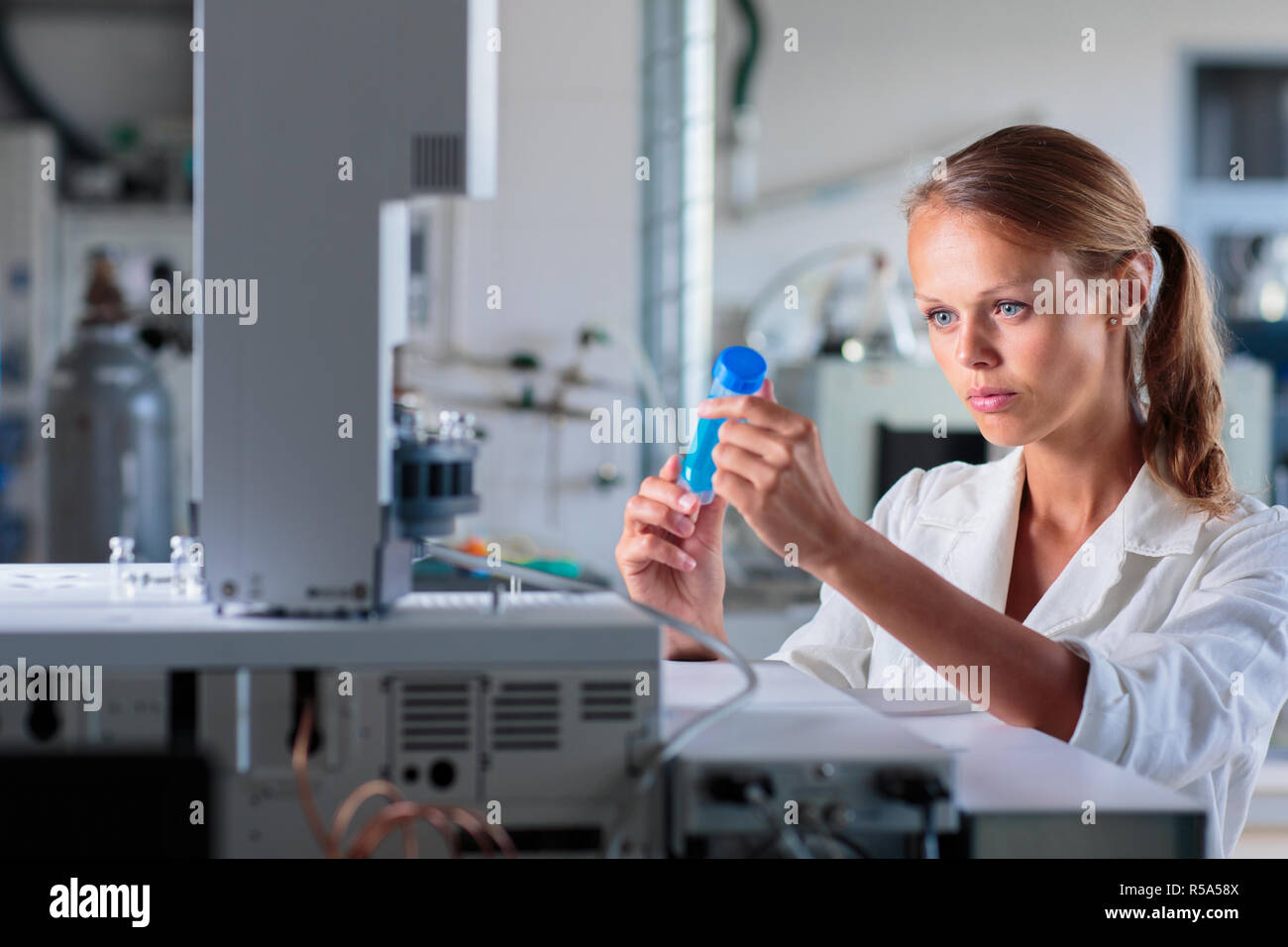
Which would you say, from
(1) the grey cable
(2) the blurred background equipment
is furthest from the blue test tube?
(2) the blurred background equipment

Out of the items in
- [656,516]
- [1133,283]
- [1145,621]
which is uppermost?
[1133,283]

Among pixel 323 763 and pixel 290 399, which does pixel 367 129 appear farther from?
pixel 323 763

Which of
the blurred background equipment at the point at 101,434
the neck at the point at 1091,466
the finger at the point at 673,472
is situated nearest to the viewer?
the finger at the point at 673,472

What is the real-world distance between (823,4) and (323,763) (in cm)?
389

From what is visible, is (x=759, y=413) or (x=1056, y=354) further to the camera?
(x=1056, y=354)

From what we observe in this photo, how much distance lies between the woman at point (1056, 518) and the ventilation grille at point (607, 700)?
18 cm

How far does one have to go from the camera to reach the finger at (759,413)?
0.81m

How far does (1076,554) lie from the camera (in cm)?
122

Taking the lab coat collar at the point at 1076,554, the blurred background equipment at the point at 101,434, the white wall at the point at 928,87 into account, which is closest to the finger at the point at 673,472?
the lab coat collar at the point at 1076,554

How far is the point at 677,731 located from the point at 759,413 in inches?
8.5

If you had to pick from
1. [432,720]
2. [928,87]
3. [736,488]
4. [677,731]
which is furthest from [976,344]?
[928,87]

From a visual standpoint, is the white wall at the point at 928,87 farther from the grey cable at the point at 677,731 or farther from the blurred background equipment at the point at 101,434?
the grey cable at the point at 677,731

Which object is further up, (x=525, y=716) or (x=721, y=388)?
(x=721, y=388)

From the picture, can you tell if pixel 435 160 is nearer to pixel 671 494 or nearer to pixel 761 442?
pixel 761 442
